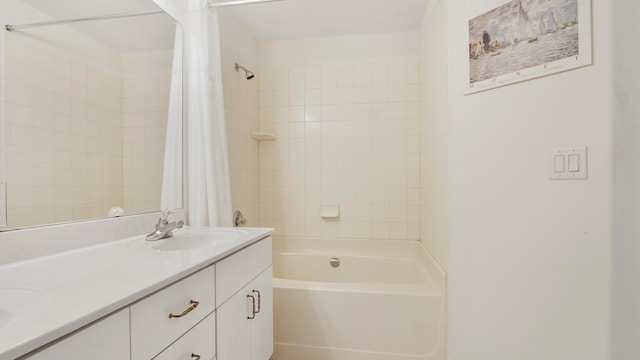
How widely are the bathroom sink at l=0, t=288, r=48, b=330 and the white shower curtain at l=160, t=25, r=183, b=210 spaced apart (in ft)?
2.70

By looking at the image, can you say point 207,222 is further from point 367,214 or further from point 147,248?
point 367,214

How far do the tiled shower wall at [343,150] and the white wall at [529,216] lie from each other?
0.89m

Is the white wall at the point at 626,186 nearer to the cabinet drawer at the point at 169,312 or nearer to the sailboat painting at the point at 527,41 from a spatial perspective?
the sailboat painting at the point at 527,41

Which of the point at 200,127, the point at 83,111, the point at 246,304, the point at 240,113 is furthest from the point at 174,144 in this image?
the point at 246,304

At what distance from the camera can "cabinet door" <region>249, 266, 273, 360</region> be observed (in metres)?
1.17

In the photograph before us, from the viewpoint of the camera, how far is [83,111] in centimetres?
99

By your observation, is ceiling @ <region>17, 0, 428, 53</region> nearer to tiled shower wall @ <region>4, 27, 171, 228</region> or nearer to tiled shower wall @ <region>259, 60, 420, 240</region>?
tiled shower wall @ <region>4, 27, 171, 228</region>

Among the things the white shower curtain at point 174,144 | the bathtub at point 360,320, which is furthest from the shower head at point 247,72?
the bathtub at point 360,320

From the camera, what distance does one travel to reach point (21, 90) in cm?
81

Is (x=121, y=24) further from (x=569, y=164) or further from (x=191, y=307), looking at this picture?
(x=569, y=164)

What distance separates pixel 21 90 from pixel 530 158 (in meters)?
1.83

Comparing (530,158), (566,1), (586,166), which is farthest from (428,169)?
(566,1)

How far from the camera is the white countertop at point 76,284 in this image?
0.42 meters

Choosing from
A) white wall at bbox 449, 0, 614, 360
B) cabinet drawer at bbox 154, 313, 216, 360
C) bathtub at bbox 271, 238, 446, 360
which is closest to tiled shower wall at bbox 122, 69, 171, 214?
cabinet drawer at bbox 154, 313, 216, 360
